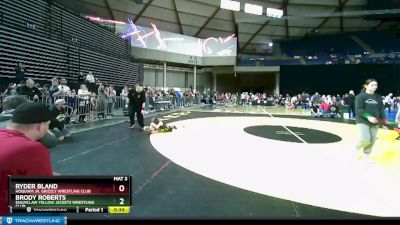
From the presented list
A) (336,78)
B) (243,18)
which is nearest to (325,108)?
(336,78)

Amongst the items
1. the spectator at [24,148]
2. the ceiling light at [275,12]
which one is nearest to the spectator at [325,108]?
the ceiling light at [275,12]

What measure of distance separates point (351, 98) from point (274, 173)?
1077 cm

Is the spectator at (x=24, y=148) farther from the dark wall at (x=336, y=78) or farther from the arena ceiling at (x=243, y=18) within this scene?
the dark wall at (x=336, y=78)

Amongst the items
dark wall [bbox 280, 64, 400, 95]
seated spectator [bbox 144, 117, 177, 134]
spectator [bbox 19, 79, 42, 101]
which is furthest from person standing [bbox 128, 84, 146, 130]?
dark wall [bbox 280, 64, 400, 95]

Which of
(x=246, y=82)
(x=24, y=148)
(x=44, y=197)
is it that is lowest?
(x=44, y=197)

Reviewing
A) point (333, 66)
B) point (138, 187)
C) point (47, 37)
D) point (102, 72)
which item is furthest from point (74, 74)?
point (333, 66)

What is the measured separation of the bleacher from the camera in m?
8.66

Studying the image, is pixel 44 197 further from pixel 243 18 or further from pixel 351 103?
pixel 243 18

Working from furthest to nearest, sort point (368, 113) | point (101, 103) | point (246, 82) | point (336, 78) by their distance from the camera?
point (246, 82) → point (336, 78) → point (101, 103) → point (368, 113)

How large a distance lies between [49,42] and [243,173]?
953 centimetres
